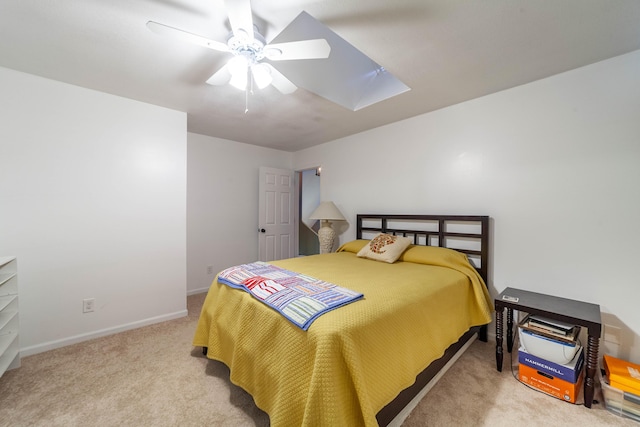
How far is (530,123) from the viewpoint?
2180mm

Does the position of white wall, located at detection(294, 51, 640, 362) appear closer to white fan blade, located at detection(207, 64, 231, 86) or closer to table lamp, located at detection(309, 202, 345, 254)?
table lamp, located at detection(309, 202, 345, 254)

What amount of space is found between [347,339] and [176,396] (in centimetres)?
133

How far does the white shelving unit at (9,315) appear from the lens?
5.81 ft

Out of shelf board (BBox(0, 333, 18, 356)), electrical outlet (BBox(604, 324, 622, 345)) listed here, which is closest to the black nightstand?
electrical outlet (BBox(604, 324, 622, 345))

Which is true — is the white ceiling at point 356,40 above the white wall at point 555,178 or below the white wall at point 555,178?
above

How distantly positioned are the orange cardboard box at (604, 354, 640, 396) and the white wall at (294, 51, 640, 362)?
0.65 feet

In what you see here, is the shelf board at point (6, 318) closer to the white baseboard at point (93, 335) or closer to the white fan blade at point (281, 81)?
the white baseboard at point (93, 335)

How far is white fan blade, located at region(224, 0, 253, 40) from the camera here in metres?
1.17

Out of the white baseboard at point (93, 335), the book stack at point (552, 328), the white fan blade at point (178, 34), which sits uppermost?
the white fan blade at point (178, 34)

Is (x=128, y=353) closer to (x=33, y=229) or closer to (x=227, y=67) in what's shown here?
(x=33, y=229)

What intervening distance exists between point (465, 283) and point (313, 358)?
1573 millimetres

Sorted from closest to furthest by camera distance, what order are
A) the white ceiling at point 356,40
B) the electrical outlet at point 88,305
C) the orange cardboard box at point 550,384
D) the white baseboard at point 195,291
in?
the white ceiling at point 356,40 → the orange cardboard box at point 550,384 → the electrical outlet at point 88,305 → the white baseboard at point 195,291

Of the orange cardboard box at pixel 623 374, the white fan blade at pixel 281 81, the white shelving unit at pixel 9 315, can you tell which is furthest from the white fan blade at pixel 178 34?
the orange cardboard box at pixel 623 374

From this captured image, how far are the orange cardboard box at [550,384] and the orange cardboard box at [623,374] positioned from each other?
17 centimetres
